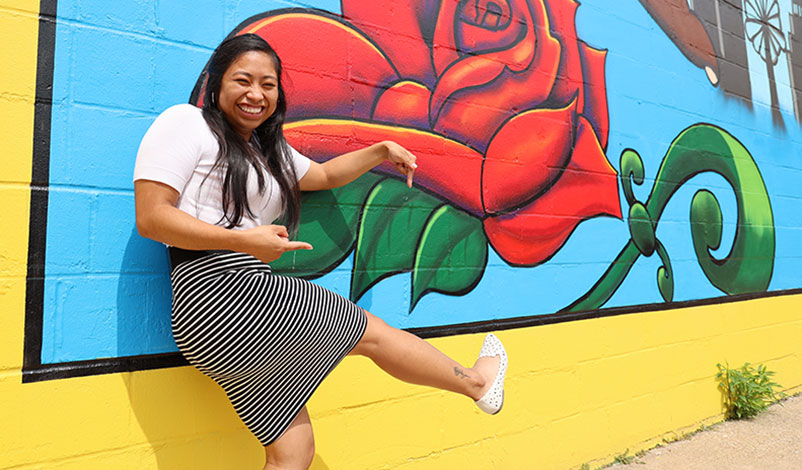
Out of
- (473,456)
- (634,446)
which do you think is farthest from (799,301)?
(473,456)

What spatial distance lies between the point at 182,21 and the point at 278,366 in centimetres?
126

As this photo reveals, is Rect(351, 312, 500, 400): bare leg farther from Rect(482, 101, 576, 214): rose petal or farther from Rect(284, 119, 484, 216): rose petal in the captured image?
Rect(482, 101, 576, 214): rose petal

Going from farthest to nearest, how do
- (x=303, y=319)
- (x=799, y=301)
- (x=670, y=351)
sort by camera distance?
(x=799, y=301) < (x=670, y=351) < (x=303, y=319)

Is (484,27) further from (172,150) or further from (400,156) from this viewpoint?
(172,150)

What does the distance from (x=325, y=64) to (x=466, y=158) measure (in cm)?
84

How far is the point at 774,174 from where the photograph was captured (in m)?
5.11

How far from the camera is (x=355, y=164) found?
8.13 feet

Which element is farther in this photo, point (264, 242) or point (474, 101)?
point (474, 101)

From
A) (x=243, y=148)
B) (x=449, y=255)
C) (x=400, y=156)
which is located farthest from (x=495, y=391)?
(x=243, y=148)

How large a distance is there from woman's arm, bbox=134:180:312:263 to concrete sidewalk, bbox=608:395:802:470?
266cm

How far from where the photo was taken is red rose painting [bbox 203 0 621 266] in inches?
103

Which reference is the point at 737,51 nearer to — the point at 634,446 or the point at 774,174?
the point at 774,174

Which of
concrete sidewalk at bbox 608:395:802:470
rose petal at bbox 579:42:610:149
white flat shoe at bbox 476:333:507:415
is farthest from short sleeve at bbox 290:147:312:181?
concrete sidewalk at bbox 608:395:802:470

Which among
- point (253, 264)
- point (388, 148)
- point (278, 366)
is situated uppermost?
point (388, 148)
